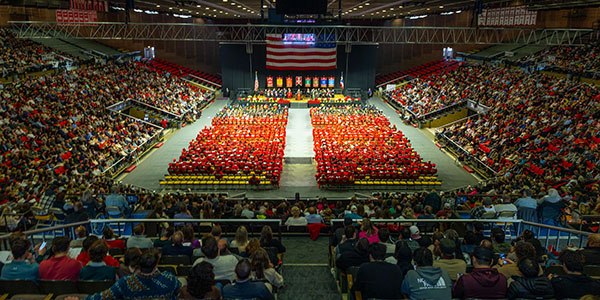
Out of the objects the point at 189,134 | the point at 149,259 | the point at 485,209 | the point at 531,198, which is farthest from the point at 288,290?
the point at 189,134

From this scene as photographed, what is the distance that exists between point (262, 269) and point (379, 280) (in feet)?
4.95

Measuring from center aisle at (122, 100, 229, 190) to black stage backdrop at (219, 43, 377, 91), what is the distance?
39.5ft

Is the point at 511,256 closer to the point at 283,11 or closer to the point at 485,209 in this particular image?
the point at 485,209

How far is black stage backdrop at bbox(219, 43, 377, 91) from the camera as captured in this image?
46144 mm

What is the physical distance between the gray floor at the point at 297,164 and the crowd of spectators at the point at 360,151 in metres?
0.79

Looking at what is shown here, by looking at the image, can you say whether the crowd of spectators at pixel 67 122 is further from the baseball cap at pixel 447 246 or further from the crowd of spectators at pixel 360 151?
the baseball cap at pixel 447 246

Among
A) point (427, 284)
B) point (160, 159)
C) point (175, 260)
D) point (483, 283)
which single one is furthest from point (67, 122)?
point (483, 283)

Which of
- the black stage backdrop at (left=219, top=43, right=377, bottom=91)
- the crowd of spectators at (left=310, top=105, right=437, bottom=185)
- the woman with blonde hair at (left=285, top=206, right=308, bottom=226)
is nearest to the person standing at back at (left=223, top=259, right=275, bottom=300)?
the woman with blonde hair at (left=285, top=206, right=308, bottom=226)

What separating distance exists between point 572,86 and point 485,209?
20926 millimetres

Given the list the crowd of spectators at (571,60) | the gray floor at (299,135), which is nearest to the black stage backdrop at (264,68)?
the gray floor at (299,135)

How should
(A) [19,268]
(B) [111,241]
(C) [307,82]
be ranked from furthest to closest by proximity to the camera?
(C) [307,82] → (B) [111,241] → (A) [19,268]

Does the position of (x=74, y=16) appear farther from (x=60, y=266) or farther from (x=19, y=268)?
(x=60, y=266)

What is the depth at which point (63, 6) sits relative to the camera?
2164 cm

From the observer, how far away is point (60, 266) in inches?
211
